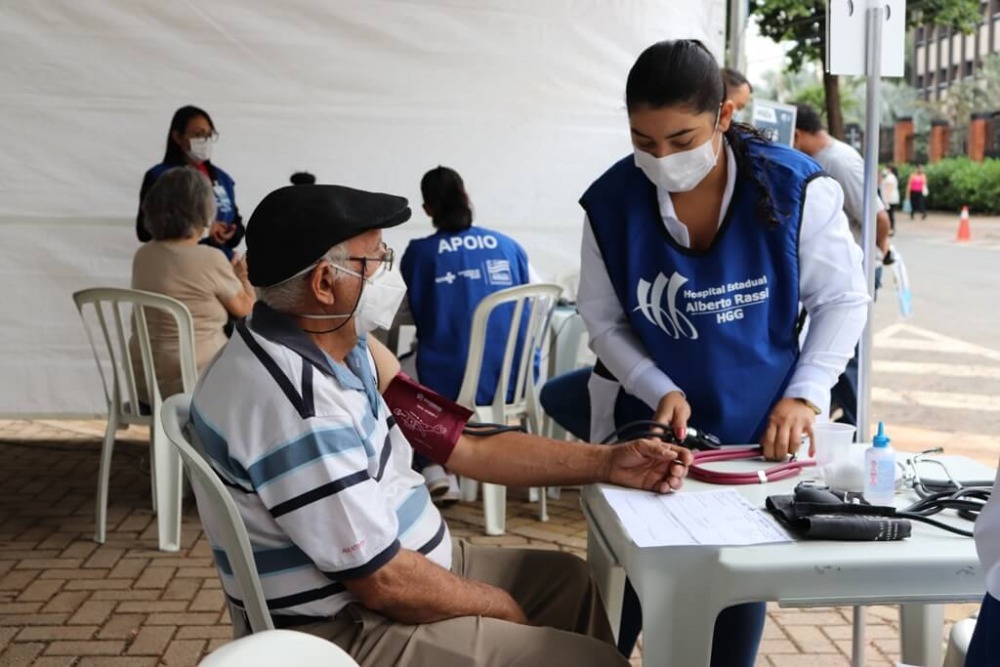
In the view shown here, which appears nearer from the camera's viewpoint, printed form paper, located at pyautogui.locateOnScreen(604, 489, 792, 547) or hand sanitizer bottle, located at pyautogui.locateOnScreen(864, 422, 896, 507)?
printed form paper, located at pyautogui.locateOnScreen(604, 489, 792, 547)

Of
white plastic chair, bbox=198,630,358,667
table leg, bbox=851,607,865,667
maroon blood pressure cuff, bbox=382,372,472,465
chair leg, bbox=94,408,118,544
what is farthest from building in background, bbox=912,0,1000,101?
white plastic chair, bbox=198,630,358,667

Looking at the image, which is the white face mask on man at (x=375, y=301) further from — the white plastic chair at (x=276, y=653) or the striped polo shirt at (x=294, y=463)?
the white plastic chair at (x=276, y=653)

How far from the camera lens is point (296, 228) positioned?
1.79 metres

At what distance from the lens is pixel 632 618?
7.70ft

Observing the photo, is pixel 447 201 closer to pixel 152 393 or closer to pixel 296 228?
pixel 152 393

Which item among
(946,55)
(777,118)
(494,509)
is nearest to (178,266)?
(494,509)

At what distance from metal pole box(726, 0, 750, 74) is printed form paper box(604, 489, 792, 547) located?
457 centimetres

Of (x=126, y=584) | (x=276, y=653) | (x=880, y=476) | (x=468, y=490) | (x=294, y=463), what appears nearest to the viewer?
(x=276, y=653)

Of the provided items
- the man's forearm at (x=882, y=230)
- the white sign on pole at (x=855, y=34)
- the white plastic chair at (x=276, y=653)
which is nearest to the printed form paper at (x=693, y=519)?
the white plastic chair at (x=276, y=653)

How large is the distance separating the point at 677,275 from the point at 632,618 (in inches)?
30.7

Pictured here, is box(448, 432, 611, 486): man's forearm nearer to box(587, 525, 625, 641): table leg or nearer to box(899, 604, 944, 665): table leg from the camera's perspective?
box(587, 525, 625, 641): table leg

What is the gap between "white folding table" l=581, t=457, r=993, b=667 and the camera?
1.50m

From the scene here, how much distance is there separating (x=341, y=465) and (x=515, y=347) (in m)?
2.93

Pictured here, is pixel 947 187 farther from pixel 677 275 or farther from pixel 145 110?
pixel 677 275
